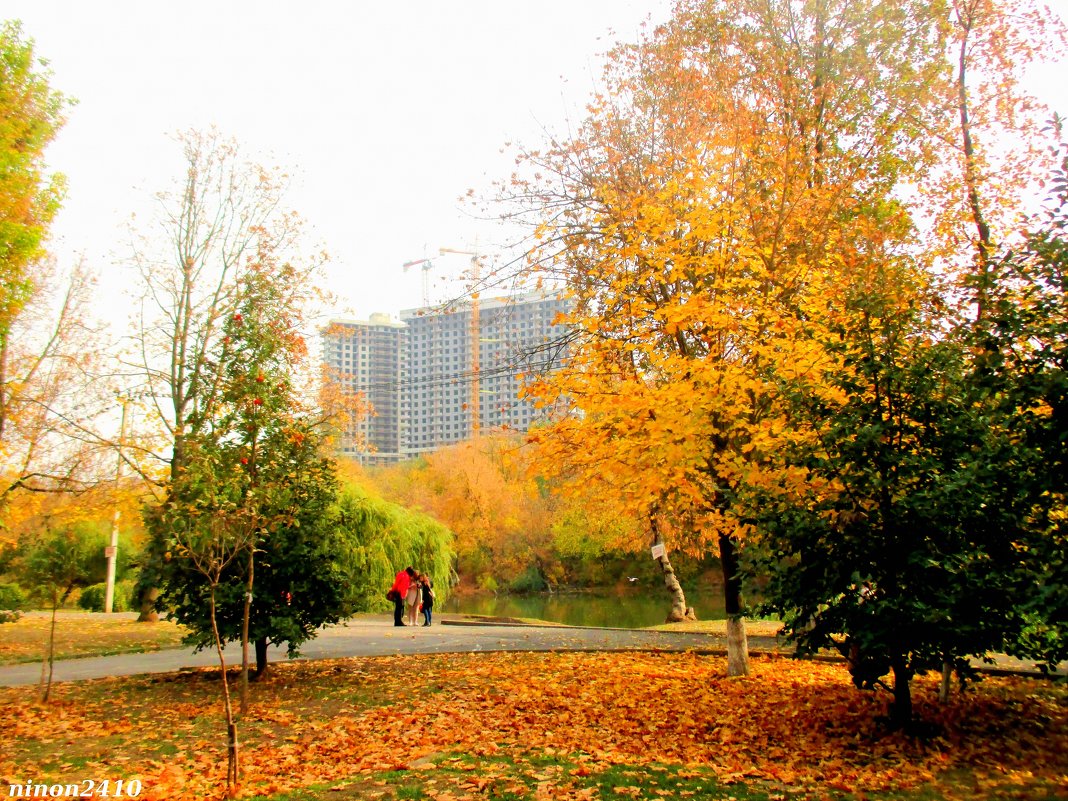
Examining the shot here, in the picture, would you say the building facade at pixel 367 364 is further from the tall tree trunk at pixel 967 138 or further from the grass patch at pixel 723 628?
the tall tree trunk at pixel 967 138

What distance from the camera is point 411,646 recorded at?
635 inches

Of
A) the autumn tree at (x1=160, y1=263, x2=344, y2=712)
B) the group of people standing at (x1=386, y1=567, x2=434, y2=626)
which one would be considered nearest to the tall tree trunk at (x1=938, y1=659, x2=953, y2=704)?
the autumn tree at (x1=160, y1=263, x2=344, y2=712)

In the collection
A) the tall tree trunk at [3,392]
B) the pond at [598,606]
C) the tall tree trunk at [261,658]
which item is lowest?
the pond at [598,606]

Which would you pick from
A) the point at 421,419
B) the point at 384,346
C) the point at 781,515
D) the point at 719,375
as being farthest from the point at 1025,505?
the point at 421,419

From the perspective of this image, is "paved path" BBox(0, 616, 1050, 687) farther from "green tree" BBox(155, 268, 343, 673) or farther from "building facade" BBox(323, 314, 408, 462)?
"building facade" BBox(323, 314, 408, 462)

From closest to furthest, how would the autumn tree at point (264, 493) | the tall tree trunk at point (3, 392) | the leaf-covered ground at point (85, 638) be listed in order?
the autumn tree at point (264, 493) → the leaf-covered ground at point (85, 638) → the tall tree trunk at point (3, 392)

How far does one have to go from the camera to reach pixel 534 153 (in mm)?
13211

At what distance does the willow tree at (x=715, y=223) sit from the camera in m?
9.38

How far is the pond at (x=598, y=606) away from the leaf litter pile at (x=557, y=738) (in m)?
17.8

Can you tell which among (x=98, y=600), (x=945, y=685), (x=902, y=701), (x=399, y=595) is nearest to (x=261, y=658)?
(x=902, y=701)

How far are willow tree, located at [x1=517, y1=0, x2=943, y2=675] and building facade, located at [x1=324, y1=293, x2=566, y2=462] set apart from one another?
1.11 metres

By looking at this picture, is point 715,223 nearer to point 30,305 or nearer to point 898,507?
point 898,507

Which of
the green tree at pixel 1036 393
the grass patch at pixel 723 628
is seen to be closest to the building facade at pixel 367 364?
the grass patch at pixel 723 628

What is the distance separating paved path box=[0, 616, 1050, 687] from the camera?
13.5 meters
